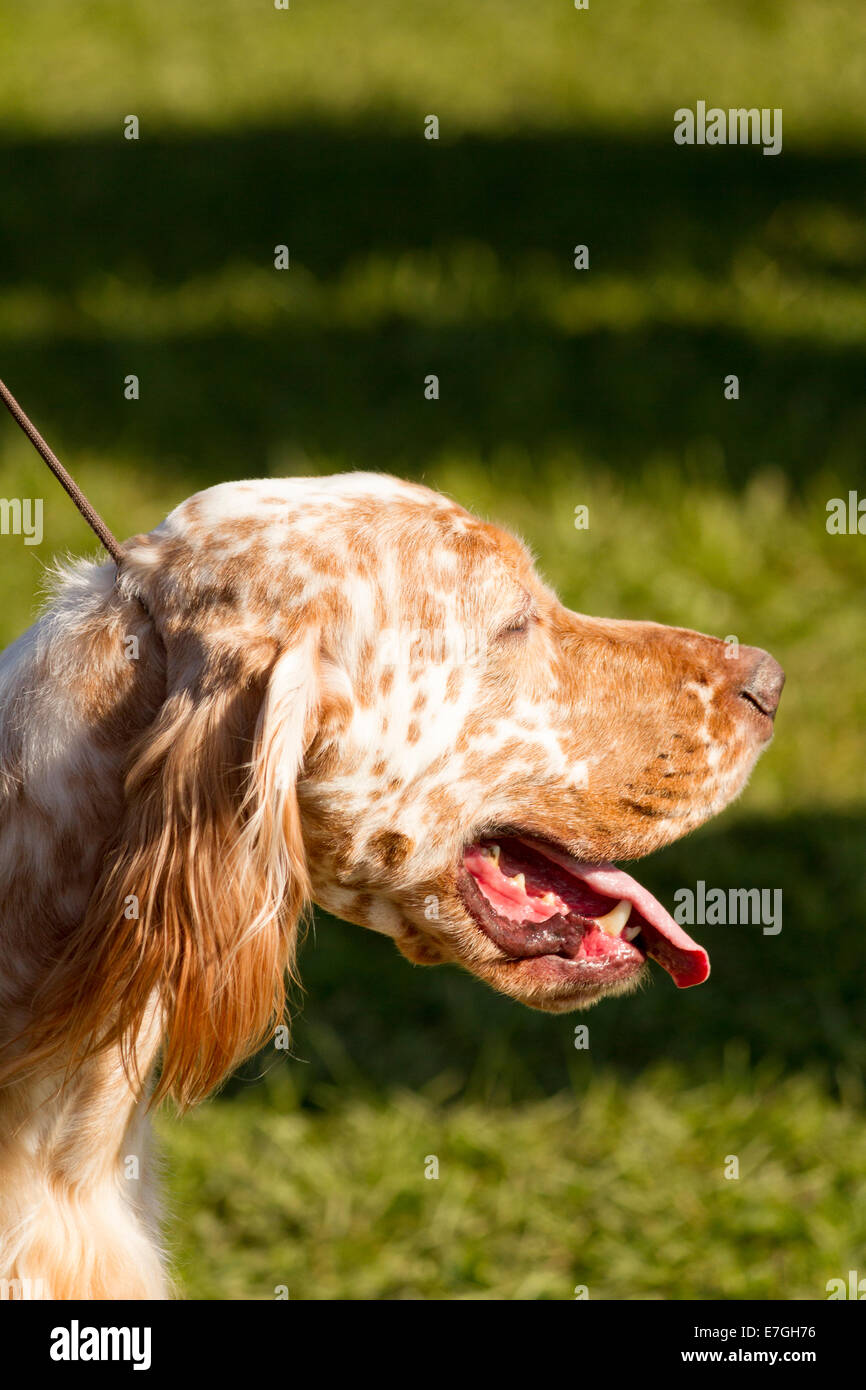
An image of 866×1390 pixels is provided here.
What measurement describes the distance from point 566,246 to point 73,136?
14.0 feet

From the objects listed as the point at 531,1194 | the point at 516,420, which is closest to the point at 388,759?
the point at 531,1194

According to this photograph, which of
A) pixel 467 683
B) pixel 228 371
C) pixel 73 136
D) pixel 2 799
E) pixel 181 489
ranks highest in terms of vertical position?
pixel 73 136

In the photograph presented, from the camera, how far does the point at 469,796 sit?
2420 mm

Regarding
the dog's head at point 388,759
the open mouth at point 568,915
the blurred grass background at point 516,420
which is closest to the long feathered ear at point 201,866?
the dog's head at point 388,759

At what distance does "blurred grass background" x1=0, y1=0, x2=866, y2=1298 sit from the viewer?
3.66 meters

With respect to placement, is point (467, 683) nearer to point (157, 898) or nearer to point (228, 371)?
point (157, 898)

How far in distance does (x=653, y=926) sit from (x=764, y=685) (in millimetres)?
513

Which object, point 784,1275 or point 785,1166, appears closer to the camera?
point 784,1275

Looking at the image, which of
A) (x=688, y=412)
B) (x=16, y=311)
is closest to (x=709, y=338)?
(x=688, y=412)

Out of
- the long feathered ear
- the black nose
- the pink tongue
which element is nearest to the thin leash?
the long feathered ear

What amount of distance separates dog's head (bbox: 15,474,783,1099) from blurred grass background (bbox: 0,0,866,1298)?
1279 mm

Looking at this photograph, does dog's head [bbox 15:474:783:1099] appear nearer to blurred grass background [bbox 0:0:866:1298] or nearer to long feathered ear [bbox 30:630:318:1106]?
long feathered ear [bbox 30:630:318:1106]

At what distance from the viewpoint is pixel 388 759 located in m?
2.33

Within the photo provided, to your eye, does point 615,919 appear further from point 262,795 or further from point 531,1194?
point 531,1194
